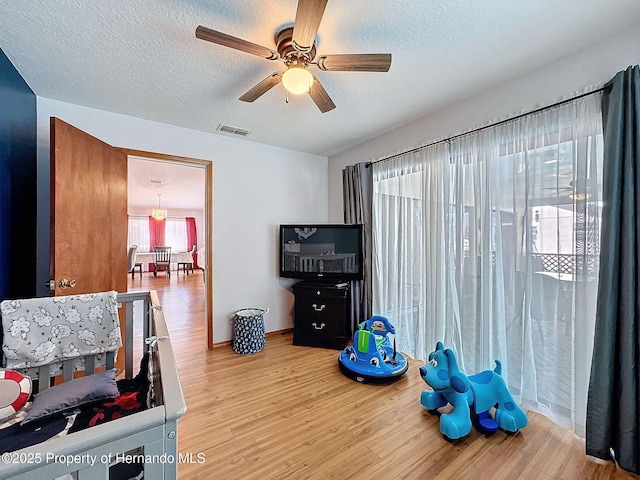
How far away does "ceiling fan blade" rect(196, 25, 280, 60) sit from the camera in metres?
1.27

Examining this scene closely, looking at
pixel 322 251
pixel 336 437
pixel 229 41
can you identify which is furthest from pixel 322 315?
pixel 229 41

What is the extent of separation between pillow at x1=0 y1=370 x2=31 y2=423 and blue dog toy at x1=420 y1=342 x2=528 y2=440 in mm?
2186

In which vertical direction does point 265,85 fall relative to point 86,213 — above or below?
above

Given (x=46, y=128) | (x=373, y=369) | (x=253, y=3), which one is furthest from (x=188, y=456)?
(x=46, y=128)

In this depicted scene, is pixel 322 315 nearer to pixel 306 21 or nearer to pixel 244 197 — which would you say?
pixel 244 197

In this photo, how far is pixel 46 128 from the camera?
7.45 ft

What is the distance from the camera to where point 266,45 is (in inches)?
64.4

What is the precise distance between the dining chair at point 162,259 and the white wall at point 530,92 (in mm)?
8500

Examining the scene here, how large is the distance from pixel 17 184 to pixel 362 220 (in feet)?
9.78

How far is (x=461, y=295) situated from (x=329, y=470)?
163 centimetres

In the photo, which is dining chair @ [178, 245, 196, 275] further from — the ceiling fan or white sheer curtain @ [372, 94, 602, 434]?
the ceiling fan

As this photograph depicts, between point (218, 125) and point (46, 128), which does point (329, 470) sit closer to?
point (218, 125)

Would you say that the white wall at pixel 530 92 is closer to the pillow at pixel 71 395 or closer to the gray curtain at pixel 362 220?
the gray curtain at pixel 362 220

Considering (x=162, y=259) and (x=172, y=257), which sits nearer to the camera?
(x=162, y=259)
